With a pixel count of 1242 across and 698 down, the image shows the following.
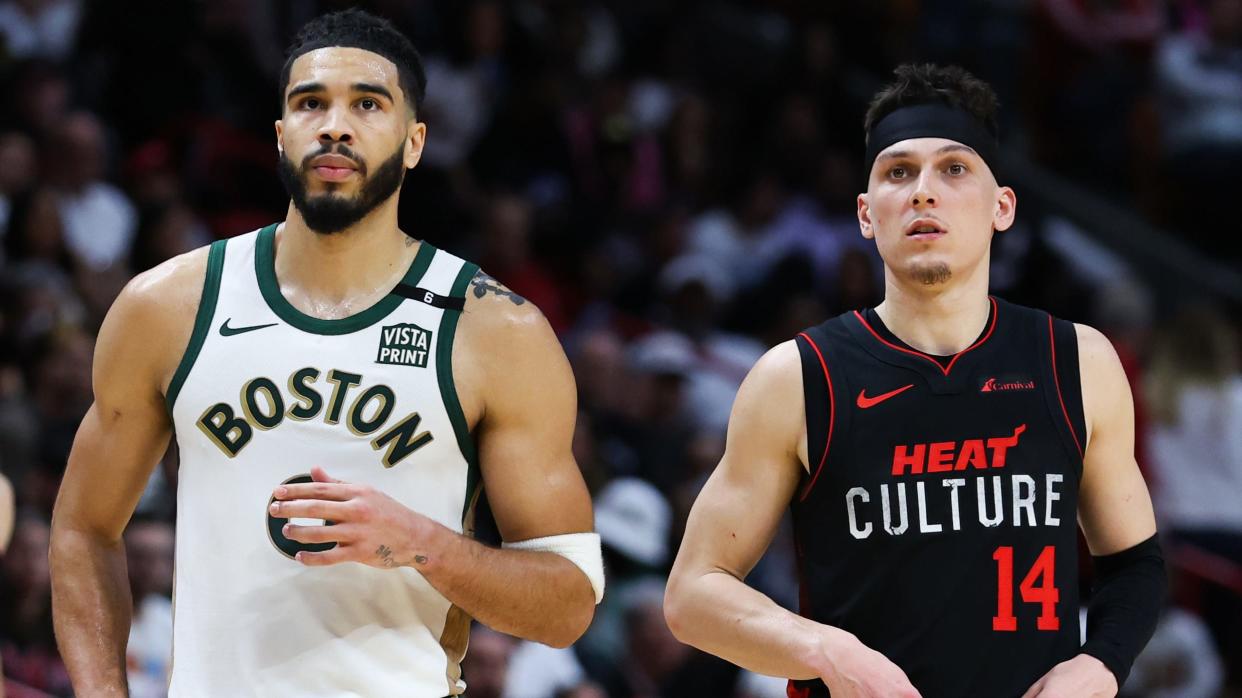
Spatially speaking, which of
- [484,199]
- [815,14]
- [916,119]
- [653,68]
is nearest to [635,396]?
[484,199]

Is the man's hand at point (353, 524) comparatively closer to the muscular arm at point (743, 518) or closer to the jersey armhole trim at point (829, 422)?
the muscular arm at point (743, 518)

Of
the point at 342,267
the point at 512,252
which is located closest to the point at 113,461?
the point at 342,267

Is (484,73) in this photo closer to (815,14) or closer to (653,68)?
(653,68)

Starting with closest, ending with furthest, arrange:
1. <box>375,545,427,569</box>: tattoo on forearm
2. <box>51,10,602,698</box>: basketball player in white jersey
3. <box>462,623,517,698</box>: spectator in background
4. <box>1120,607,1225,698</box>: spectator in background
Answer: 1. <box>375,545,427,569</box>: tattoo on forearm
2. <box>51,10,602,698</box>: basketball player in white jersey
3. <box>462,623,517,698</box>: spectator in background
4. <box>1120,607,1225,698</box>: spectator in background

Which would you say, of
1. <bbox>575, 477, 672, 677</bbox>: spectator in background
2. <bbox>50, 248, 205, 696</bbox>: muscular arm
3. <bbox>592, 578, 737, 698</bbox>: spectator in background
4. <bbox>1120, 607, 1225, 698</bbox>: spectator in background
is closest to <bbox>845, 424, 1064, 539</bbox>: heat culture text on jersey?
<bbox>50, 248, 205, 696</bbox>: muscular arm

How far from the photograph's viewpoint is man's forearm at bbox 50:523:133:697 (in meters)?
4.61

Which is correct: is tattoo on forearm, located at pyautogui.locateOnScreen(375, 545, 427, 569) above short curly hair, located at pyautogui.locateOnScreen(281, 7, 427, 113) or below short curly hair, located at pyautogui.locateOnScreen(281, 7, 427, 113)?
below

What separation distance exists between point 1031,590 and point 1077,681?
0.83ft

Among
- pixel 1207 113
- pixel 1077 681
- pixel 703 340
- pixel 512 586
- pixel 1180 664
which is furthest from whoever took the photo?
pixel 1207 113

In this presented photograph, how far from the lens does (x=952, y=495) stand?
4504 millimetres

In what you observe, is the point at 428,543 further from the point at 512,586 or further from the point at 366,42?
the point at 366,42

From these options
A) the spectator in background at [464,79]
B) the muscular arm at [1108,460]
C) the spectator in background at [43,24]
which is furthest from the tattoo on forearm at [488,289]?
the spectator in background at [464,79]

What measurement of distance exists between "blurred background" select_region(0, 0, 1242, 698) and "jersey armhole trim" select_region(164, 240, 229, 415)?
321cm

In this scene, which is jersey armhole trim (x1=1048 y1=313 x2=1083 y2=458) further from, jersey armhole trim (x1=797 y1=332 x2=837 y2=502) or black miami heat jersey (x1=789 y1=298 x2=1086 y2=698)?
jersey armhole trim (x1=797 y1=332 x2=837 y2=502)
